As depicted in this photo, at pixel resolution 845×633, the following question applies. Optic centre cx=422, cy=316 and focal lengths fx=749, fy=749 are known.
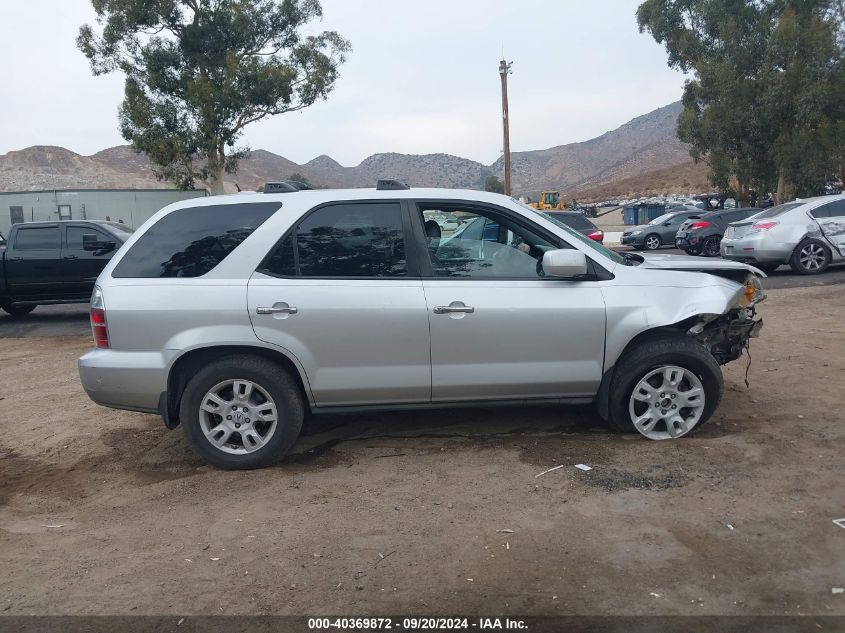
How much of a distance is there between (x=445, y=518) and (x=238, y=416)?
162 cm

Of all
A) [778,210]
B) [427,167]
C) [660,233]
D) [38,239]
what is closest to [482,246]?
[38,239]

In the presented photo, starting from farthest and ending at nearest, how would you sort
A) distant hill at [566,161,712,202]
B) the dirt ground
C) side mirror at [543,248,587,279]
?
distant hill at [566,161,712,202] → side mirror at [543,248,587,279] → the dirt ground

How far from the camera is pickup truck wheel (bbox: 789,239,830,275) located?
14133mm

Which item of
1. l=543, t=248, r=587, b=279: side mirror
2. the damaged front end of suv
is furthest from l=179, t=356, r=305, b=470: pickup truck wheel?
the damaged front end of suv

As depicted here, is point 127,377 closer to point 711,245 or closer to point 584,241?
point 584,241

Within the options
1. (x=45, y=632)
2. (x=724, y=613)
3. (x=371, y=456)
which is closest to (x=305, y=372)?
(x=371, y=456)

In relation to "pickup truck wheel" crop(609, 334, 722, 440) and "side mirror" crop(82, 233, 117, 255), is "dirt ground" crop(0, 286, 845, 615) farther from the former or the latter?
"side mirror" crop(82, 233, 117, 255)

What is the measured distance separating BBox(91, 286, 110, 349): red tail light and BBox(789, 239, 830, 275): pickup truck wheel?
13098 mm

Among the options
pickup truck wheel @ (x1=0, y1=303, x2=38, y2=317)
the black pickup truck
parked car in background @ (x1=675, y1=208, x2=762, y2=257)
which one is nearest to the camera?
the black pickup truck

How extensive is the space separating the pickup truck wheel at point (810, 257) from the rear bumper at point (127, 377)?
12.9 meters

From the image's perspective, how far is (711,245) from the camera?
64.2 feet

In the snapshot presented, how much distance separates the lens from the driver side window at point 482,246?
5020mm

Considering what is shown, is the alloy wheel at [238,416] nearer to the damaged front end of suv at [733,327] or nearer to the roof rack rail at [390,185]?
the roof rack rail at [390,185]

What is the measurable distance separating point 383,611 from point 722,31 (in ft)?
109
